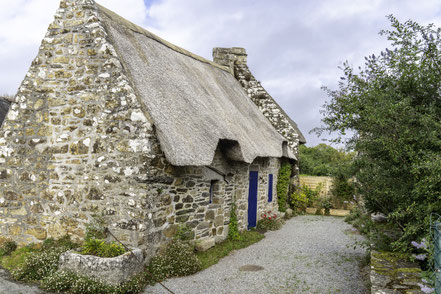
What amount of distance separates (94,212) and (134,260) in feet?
4.66

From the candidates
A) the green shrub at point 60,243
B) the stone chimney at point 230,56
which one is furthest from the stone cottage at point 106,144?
the stone chimney at point 230,56

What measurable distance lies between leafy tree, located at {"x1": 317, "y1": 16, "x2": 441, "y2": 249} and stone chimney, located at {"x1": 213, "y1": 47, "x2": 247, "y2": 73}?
30.4ft

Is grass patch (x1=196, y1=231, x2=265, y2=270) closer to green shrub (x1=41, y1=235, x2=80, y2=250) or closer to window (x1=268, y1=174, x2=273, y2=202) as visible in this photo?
green shrub (x1=41, y1=235, x2=80, y2=250)

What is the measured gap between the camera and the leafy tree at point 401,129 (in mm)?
5168

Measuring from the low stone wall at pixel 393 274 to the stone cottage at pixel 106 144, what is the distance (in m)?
3.51

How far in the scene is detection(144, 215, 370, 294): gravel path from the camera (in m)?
6.20

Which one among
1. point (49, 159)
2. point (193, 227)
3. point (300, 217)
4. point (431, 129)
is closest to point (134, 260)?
point (193, 227)

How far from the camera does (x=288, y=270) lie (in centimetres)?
732

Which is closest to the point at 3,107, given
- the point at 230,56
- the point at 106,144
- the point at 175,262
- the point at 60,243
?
the point at 60,243

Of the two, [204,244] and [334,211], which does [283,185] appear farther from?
[204,244]

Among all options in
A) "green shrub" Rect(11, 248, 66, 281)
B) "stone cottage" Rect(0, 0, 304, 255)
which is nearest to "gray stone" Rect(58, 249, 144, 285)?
"green shrub" Rect(11, 248, 66, 281)

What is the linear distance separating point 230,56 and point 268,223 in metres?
7.62

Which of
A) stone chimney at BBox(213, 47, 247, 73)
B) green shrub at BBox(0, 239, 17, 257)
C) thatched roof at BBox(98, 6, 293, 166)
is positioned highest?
stone chimney at BBox(213, 47, 247, 73)

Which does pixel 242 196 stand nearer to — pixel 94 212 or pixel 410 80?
pixel 94 212
